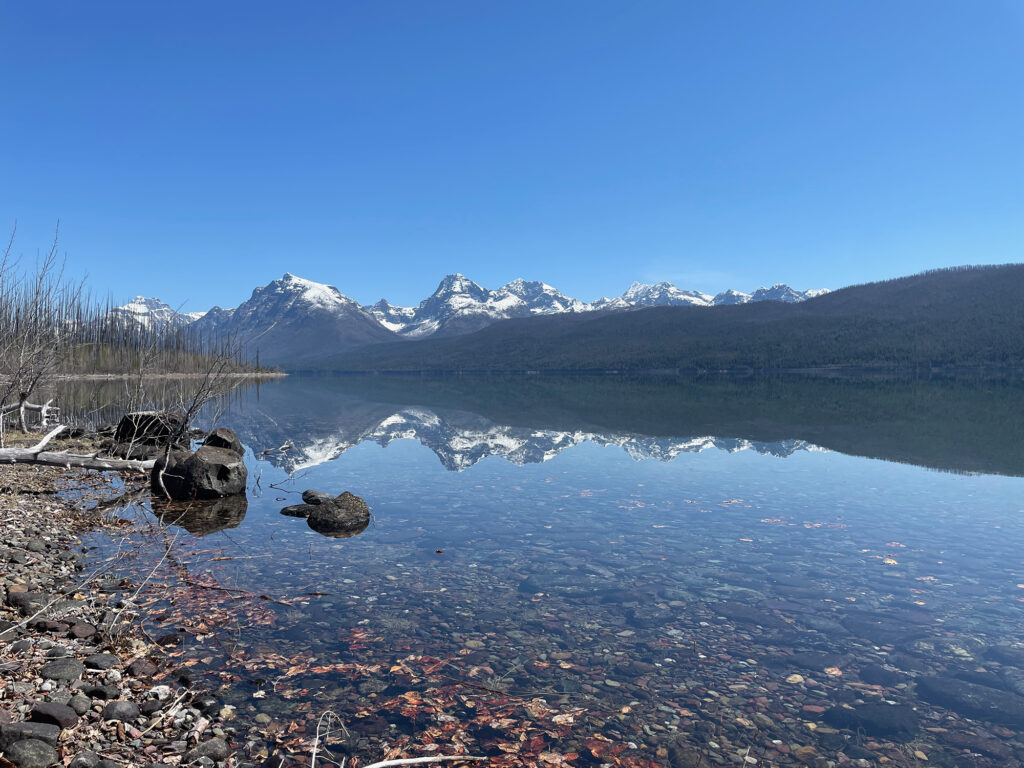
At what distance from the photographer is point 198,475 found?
20891 millimetres

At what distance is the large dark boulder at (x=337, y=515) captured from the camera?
Result: 672 inches

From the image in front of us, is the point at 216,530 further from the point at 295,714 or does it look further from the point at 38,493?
the point at 295,714

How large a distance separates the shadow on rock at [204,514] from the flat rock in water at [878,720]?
52.0 feet

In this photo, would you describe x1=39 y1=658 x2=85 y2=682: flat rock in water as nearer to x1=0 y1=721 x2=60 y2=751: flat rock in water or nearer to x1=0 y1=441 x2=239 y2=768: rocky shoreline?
x1=0 y1=441 x2=239 y2=768: rocky shoreline

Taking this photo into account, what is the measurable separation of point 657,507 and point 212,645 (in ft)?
47.3

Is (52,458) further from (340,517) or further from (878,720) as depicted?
(878,720)

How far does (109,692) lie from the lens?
7203 millimetres

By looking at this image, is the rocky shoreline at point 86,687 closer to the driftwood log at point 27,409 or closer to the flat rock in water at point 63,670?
the flat rock in water at point 63,670

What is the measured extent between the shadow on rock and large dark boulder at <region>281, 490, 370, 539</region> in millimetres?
1759

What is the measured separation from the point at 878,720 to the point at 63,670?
10.7 m

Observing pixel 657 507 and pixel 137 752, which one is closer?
pixel 137 752

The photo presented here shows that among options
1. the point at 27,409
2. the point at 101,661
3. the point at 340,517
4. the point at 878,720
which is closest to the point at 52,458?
the point at 340,517

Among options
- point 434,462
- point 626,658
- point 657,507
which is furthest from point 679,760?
point 434,462

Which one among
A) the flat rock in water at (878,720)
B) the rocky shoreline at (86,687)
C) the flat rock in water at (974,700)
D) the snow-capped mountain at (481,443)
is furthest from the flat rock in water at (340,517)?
the flat rock in water at (974,700)
